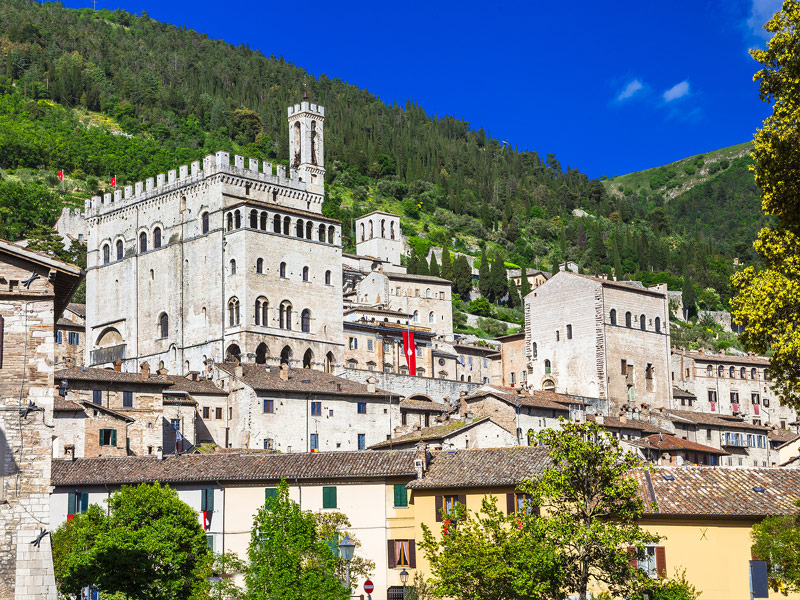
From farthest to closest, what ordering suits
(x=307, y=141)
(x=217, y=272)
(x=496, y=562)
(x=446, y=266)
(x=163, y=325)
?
(x=446, y=266), (x=307, y=141), (x=163, y=325), (x=217, y=272), (x=496, y=562)

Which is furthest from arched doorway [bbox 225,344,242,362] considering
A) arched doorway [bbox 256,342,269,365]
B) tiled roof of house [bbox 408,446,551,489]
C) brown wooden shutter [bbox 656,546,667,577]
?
brown wooden shutter [bbox 656,546,667,577]

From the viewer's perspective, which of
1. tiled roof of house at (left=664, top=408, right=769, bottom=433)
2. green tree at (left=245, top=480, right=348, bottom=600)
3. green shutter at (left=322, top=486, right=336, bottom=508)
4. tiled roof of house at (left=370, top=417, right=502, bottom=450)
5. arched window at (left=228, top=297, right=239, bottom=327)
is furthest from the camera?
arched window at (left=228, top=297, right=239, bottom=327)

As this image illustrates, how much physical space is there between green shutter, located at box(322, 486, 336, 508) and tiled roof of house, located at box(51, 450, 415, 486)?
0.47 m

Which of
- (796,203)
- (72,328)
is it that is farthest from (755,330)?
(72,328)

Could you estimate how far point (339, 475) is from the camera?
52094mm

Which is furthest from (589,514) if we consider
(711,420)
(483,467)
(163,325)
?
(163,325)

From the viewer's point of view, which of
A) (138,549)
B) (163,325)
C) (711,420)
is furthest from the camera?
(163,325)

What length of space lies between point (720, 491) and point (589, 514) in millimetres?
10881

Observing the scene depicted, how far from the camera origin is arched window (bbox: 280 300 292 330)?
311 ft

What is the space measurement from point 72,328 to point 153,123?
96701mm

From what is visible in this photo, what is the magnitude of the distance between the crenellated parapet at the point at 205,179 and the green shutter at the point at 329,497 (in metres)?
48.4

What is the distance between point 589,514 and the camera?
112 ft

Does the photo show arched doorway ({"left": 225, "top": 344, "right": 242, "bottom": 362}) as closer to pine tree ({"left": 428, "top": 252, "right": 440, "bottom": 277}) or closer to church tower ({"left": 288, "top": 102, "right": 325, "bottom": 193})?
church tower ({"left": 288, "top": 102, "right": 325, "bottom": 193})

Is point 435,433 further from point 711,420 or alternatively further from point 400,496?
point 711,420
